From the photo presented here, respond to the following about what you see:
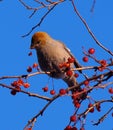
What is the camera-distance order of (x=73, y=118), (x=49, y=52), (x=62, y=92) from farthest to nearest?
1. (x=49, y=52)
2. (x=73, y=118)
3. (x=62, y=92)

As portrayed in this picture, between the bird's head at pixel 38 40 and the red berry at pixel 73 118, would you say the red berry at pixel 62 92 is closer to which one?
the red berry at pixel 73 118

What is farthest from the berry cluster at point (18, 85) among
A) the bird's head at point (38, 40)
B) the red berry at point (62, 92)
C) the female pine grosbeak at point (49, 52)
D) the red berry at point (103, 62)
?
the bird's head at point (38, 40)

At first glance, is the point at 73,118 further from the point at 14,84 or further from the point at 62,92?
the point at 14,84

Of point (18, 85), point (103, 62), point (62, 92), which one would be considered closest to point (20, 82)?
point (18, 85)

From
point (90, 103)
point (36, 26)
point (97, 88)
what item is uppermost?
point (36, 26)

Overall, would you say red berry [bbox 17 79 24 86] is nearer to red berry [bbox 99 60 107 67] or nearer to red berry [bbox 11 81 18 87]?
red berry [bbox 11 81 18 87]

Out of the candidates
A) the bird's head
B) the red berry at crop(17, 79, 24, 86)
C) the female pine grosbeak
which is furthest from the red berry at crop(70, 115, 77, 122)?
the bird's head

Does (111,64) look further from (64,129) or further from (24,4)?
(24,4)

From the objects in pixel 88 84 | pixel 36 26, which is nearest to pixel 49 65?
pixel 36 26

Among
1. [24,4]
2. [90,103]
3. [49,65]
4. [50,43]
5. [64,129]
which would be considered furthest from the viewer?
[50,43]

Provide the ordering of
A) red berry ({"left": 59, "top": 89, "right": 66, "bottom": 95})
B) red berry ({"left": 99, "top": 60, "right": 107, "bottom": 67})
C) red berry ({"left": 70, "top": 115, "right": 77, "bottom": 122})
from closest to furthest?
red berry ({"left": 59, "top": 89, "right": 66, "bottom": 95}) → red berry ({"left": 99, "top": 60, "right": 107, "bottom": 67}) → red berry ({"left": 70, "top": 115, "right": 77, "bottom": 122})

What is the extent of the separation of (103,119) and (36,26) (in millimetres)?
1181

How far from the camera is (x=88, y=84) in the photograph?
8.79 ft

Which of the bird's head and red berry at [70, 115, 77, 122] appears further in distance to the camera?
the bird's head
